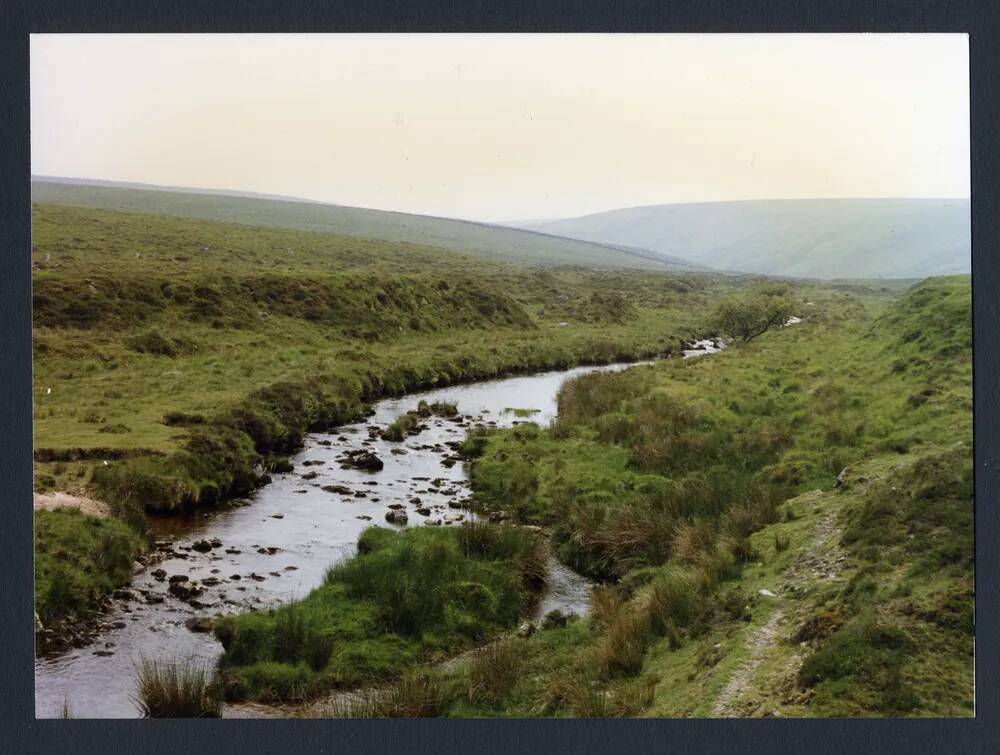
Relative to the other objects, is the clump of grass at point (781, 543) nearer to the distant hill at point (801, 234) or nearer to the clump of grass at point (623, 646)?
the clump of grass at point (623, 646)

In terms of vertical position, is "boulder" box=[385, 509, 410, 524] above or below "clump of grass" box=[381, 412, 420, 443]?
below

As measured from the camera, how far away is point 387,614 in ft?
22.3

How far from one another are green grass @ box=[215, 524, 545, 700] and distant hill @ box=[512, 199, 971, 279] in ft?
12.2

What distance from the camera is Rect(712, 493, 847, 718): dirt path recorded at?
18.3 feet

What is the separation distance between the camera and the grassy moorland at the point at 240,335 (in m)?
7.62

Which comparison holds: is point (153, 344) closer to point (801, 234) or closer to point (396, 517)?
point (396, 517)

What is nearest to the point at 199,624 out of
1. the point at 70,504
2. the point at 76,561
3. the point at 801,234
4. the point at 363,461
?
the point at 76,561

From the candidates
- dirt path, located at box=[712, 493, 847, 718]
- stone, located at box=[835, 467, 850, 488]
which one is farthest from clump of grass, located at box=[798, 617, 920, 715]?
stone, located at box=[835, 467, 850, 488]

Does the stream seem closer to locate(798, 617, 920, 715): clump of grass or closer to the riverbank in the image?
the riverbank

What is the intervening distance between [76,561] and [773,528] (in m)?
6.56

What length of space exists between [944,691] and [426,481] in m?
5.87

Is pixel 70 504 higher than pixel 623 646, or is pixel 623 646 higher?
pixel 70 504

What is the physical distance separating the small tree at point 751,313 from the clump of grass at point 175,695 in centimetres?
728

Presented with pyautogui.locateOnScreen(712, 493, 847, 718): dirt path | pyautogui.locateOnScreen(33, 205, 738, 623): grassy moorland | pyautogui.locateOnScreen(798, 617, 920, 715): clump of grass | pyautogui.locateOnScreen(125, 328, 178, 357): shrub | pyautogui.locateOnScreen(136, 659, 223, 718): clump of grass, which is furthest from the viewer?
pyautogui.locateOnScreen(125, 328, 178, 357): shrub
